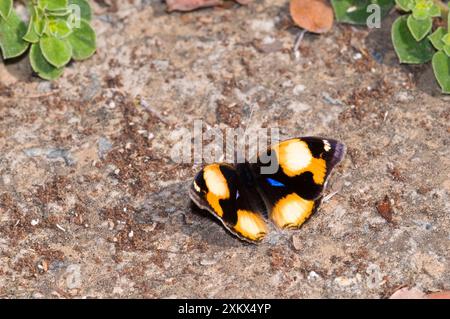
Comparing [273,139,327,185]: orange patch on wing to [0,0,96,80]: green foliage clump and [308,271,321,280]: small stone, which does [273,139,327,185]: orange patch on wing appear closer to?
[308,271,321,280]: small stone

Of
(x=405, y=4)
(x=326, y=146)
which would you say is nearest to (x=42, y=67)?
(x=326, y=146)

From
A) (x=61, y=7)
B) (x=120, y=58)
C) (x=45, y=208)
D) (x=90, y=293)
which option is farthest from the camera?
(x=120, y=58)

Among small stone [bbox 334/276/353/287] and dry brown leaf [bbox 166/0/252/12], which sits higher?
dry brown leaf [bbox 166/0/252/12]

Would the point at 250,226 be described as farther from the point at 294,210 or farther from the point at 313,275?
the point at 313,275

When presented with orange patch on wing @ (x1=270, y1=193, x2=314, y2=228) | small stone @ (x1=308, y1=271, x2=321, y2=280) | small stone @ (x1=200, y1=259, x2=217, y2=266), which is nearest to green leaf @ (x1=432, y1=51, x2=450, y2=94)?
orange patch on wing @ (x1=270, y1=193, x2=314, y2=228)

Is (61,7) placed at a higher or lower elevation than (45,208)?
higher

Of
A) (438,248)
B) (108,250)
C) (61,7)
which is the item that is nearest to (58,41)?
(61,7)

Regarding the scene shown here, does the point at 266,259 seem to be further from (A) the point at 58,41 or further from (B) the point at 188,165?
(A) the point at 58,41
